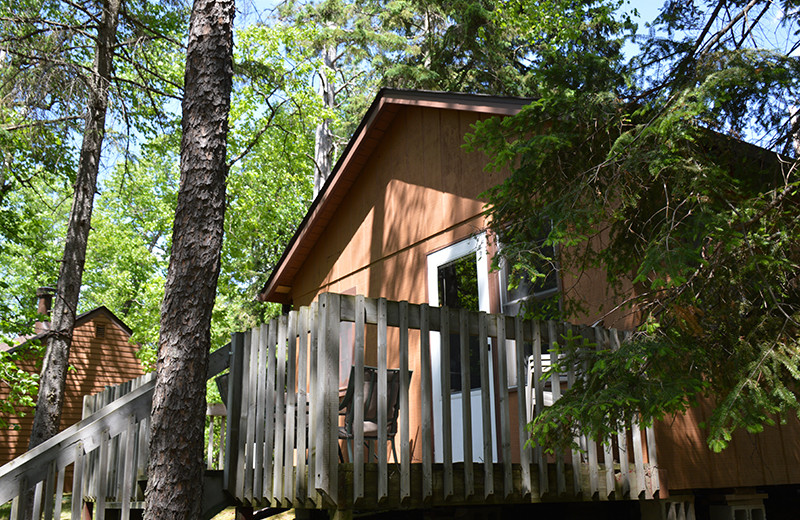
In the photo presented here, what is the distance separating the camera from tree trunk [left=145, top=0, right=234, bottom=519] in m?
4.70

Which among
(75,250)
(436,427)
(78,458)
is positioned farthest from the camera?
(75,250)

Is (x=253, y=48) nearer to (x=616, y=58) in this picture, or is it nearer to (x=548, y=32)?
(x=548, y=32)

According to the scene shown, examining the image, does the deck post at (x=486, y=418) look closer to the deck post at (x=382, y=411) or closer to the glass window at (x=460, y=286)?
the deck post at (x=382, y=411)

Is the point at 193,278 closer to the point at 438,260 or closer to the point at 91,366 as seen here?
the point at 438,260

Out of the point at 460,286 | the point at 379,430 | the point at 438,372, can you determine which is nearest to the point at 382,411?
the point at 379,430

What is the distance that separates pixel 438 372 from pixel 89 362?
16.6 m

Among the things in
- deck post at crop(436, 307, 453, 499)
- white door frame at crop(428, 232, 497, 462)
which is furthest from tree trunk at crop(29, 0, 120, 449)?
deck post at crop(436, 307, 453, 499)

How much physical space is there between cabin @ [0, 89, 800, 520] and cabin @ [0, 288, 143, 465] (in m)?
12.7

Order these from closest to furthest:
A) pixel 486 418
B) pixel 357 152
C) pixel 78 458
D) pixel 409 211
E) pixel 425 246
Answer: pixel 486 418
pixel 78 458
pixel 425 246
pixel 409 211
pixel 357 152

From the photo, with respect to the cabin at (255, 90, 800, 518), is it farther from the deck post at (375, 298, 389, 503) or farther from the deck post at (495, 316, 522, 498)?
the deck post at (375, 298, 389, 503)

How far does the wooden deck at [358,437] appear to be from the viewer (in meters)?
4.26

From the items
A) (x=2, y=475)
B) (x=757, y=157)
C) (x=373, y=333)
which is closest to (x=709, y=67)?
(x=757, y=157)

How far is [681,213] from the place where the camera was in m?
4.52

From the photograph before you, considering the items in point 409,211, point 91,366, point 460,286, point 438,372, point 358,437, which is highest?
point 409,211
